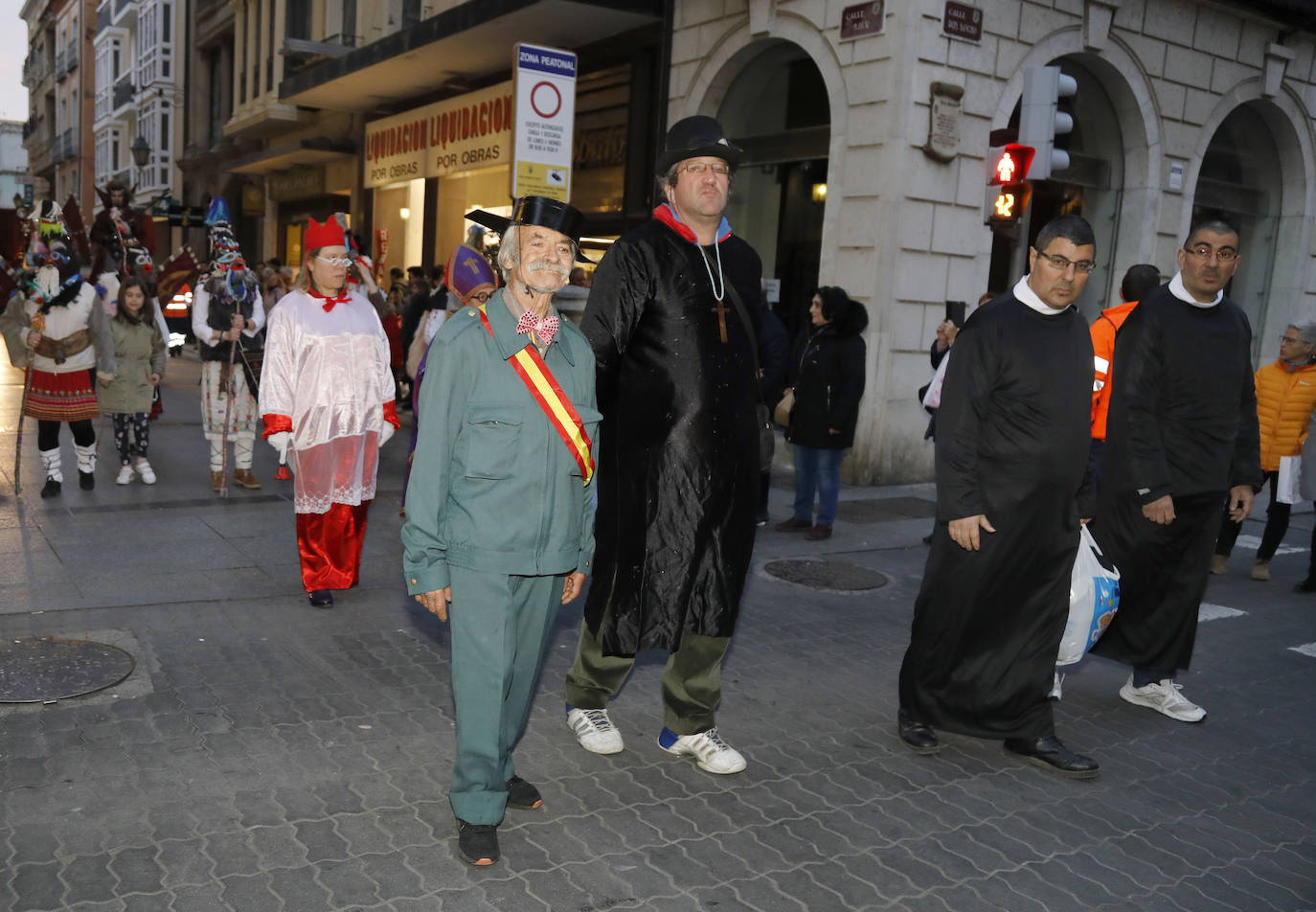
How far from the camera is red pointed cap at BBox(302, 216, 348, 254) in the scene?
5.88 m

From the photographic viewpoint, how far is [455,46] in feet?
51.5

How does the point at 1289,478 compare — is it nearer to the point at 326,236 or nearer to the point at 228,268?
the point at 326,236

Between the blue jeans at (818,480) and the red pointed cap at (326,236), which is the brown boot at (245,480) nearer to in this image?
the red pointed cap at (326,236)

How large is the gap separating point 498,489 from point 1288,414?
7.53 meters

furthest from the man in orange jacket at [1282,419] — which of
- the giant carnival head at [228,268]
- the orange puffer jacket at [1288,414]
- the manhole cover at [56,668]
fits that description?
the giant carnival head at [228,268]

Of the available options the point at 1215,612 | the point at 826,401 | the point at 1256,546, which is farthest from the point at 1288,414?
the point at 826,401

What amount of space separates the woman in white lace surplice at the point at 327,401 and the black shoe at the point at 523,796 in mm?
2632

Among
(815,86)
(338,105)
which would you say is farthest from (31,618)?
(338,105)

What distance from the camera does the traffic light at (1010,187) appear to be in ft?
28.4

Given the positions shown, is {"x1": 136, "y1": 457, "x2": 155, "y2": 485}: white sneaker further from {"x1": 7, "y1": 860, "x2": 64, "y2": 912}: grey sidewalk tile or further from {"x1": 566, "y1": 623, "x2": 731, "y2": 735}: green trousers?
{"x1": 7, "y1": 860, "x2": 64, "y2": 912}: grey sidewalk tile

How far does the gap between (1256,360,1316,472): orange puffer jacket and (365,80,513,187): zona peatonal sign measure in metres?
11.4

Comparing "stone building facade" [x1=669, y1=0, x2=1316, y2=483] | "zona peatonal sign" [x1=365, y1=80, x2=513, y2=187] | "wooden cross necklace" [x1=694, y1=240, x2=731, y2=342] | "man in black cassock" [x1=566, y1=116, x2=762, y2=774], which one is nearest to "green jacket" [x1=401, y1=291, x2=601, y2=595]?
"man in black cassock" [x1=566, y1=116, x2=762, y2=774]

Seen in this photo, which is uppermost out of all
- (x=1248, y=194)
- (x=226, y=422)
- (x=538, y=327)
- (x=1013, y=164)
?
(x=1248, y=194)

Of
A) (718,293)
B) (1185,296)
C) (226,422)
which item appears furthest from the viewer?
(226,422)
